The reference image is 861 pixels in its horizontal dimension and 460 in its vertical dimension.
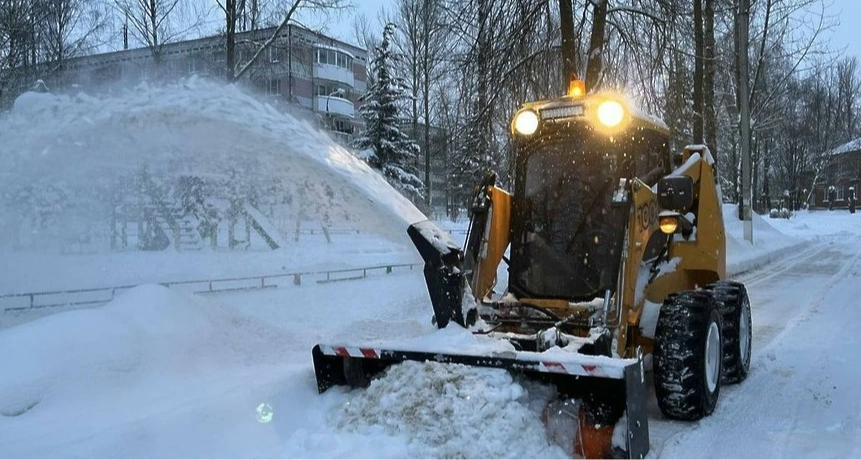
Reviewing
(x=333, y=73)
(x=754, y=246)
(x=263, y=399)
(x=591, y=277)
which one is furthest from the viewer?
(x=333, y=73)

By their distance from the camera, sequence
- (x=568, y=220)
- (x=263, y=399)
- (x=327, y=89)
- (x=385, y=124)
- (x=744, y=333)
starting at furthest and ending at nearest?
(x=327, y=89)
(x=385, y=124)
(x=744, y=333)
(x=568, y=220)
(x=263, y=399)

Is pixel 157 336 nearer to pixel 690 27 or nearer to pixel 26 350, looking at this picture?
pixel 26 350

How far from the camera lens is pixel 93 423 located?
16.1 ft

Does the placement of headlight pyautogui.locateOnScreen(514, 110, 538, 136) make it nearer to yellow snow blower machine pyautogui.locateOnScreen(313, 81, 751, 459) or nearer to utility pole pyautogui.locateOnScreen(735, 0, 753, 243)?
yellow snow blower machine pyautogui.locateOnScreen(313, 81, 751, 459)

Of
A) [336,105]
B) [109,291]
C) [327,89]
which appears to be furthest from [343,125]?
[109,291]

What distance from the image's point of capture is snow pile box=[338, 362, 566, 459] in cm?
411

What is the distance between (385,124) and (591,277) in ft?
84.6

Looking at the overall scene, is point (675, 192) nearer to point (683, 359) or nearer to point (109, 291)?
point (683, 359)

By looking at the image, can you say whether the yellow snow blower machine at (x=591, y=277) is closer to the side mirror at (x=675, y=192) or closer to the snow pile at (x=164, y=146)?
the side mirror at (x=675, y=192)

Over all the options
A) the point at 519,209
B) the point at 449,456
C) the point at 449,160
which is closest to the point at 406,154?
the point at 449,160

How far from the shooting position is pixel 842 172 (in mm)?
73375

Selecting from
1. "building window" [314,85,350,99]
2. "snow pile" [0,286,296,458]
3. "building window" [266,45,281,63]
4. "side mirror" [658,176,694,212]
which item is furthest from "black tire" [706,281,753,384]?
"building window" [314,85,350,99]

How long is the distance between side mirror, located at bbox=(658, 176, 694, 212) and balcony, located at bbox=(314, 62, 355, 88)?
1440 inches

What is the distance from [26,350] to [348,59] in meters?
39.6
